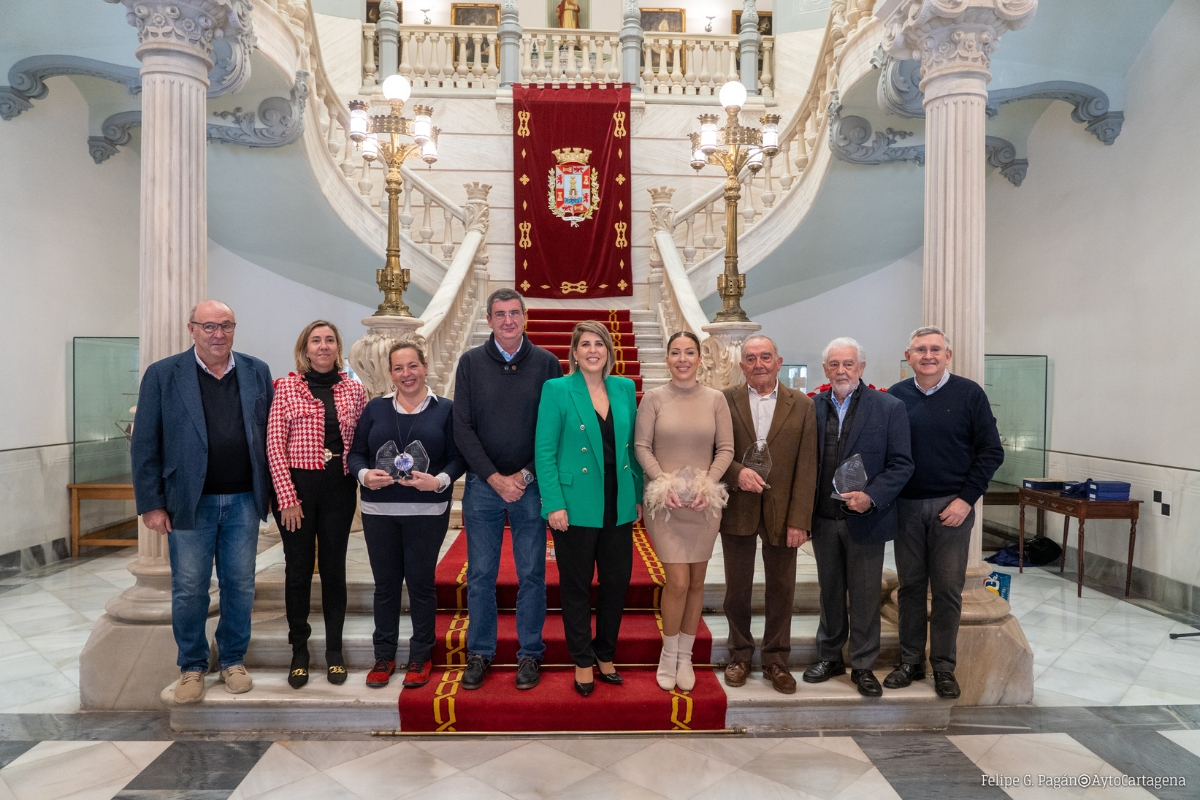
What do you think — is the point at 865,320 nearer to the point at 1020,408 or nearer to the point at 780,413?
the point at 1020,408

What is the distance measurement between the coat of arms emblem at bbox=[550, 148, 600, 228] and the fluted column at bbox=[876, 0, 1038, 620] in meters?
6.34

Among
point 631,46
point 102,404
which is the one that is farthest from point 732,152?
point 102,404

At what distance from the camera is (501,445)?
3219 mm

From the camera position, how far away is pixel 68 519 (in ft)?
21.5

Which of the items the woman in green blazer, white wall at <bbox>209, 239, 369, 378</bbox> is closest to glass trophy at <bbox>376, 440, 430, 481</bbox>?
the woman in green blazer

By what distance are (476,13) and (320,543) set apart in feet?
34.5

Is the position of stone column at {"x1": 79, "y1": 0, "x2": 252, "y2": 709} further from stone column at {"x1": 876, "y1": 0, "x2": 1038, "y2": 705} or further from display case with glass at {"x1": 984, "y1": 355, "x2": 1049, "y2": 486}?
display case with glass at {"x1": 984, "y1": 355, "x2": 1049, "y2": 486}

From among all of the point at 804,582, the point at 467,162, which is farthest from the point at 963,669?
the point at 467,162

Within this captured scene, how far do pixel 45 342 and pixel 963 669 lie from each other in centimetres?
694

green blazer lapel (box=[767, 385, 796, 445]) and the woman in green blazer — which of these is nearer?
the woman in green blazer

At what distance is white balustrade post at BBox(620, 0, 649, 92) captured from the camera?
34.1 feet

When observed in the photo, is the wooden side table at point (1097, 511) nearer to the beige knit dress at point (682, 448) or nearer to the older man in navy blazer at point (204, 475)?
the beige knit dress at point (682, 448)

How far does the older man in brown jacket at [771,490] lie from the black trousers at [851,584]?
15 cm

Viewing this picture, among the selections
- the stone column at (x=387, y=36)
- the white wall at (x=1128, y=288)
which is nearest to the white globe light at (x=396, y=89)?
the white wall at (x=1128, y=288)
